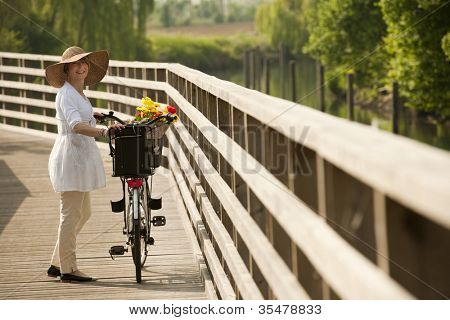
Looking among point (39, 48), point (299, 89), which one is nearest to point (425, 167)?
point (39, 48)

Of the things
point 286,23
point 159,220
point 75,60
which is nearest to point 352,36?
point 286,23

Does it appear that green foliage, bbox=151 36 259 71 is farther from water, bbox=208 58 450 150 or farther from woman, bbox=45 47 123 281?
woman, bbox=45 47 123 281

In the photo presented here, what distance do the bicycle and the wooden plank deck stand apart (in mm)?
199

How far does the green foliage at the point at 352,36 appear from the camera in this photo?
52.9m

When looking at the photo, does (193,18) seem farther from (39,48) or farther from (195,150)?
(195,150)

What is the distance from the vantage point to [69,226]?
21.1ft

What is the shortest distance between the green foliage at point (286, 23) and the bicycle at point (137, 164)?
77.7m

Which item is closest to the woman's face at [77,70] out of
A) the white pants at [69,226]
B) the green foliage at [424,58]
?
the white pants at [69,226]

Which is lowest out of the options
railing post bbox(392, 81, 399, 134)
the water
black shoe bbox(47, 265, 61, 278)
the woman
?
the water

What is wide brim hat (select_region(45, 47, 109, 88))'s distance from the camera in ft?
20.4

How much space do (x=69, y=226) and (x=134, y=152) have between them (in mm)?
611

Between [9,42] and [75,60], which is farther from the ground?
[75,60]
